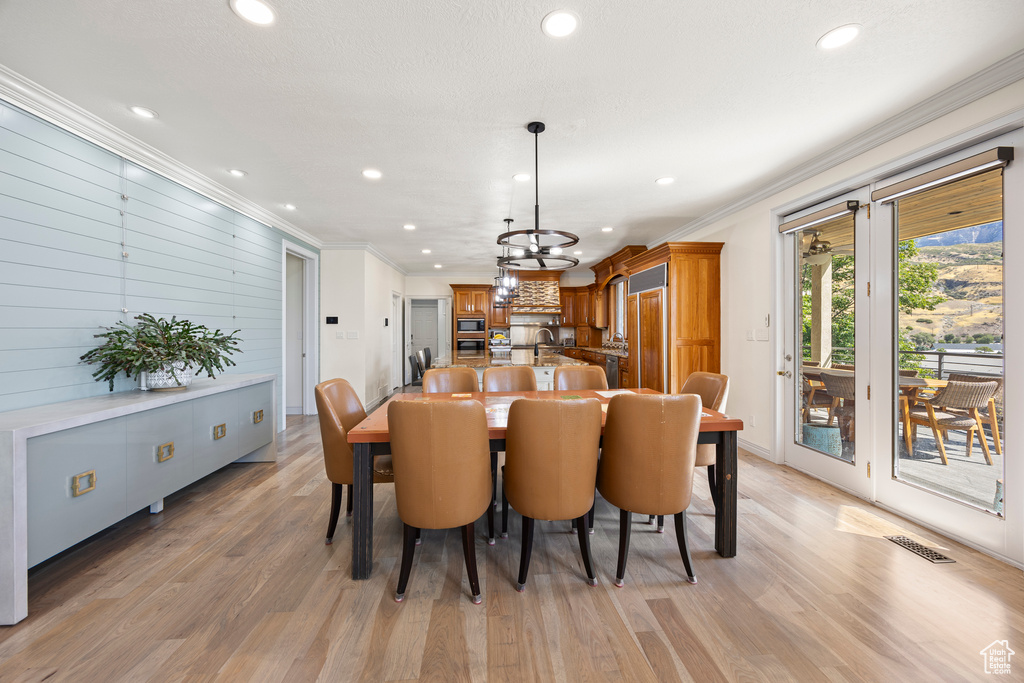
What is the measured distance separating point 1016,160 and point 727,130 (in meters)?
1.39

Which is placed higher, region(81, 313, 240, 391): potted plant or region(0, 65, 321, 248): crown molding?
region(0, 65, 321, 248): crown molding

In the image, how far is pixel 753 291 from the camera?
13.4 ft

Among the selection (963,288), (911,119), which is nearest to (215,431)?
(963,288)

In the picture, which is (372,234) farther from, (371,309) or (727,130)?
(727,130)

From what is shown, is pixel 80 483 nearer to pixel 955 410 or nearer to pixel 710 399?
pixel 710 399

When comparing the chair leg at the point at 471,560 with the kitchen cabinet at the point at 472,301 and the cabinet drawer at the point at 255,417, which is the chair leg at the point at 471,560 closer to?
the cabinet drawer at the point at 255,417

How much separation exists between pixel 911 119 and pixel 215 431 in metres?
5.15

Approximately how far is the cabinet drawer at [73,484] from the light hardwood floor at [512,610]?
0.27m

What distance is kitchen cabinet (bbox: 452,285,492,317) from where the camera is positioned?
8.84 metres

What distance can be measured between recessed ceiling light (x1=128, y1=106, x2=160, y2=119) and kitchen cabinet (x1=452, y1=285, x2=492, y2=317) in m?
6.38

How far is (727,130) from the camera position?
273 centimetres

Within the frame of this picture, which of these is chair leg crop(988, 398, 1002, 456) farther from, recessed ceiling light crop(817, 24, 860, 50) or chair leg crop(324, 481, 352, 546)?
chair leg crop(324, 481, 352, 546)

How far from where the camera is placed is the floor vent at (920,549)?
2166mm

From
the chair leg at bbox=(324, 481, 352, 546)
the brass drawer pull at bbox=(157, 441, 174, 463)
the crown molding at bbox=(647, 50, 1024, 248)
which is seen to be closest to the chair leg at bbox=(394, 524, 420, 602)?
the chair leg at bbox=(324, 481, 352, 546)
